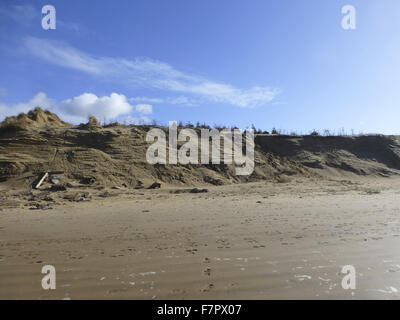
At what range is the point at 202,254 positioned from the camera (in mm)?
A: 3475

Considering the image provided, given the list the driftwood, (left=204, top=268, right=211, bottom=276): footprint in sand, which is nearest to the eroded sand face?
(left=204, top=268, right=211, bottom=276): footprint in sand

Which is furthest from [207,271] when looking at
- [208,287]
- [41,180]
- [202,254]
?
[41,180]

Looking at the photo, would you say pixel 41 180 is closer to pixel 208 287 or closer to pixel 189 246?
pixel 189 246

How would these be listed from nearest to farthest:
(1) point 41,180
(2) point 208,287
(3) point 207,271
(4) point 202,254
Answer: (2) point 208,287
(3) point 207,271
(4) point 202,254
(1) point 41,180

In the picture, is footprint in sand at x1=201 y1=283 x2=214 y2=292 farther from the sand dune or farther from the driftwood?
the driftwood

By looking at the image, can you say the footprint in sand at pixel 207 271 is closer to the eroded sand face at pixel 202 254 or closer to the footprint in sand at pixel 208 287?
the eroded sand face at pixel 202 254

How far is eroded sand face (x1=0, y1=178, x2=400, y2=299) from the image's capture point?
2562mm

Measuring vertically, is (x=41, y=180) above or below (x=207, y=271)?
above

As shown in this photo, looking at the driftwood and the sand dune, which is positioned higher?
the driftwood

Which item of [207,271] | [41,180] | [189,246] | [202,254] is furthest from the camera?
[41,180]

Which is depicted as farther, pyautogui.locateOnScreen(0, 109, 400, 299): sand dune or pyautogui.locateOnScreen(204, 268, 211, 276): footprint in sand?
pyautogui.locateOnScreen(204, 268, 211, 276): footprint in sand

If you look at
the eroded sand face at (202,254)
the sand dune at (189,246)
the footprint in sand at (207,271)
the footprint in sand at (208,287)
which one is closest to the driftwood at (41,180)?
the sand dune at (189,246)

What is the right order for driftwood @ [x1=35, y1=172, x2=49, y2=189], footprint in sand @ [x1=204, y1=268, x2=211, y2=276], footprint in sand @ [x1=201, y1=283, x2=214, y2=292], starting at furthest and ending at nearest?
driftwood @ [x1=35, y1=172, x2=49, y2=189] < footprint in sand @ [x1=204, y1=268, x2=211, y2=276] < footprint in sand @ [x1=201, y1=283, x2=214, y2=292]
